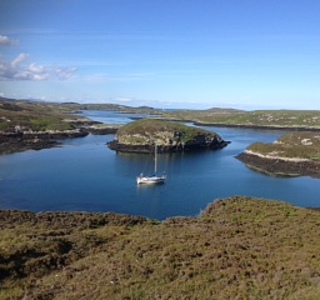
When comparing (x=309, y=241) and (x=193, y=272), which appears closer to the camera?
(x=193, y=272)

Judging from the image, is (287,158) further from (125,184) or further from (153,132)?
(125,184)

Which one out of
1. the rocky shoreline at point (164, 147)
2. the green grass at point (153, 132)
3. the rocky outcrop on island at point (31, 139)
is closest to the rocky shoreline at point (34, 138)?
the rocky outcrop on island at point (31, 139)

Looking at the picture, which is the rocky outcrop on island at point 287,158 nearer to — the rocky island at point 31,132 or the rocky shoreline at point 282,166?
the rocky shoreline at point 282,166

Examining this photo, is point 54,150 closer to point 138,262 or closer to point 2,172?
point 2,172

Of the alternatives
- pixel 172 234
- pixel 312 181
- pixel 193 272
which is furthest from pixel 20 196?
pixel 312 181

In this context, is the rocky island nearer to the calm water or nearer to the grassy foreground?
the calm water

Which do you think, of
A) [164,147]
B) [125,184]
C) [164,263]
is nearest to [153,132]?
[164,147]

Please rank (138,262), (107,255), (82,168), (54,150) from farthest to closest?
(54,150) → (82,168) → (107,255) → (138,262)
